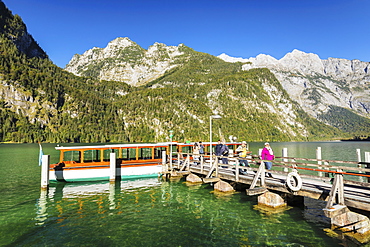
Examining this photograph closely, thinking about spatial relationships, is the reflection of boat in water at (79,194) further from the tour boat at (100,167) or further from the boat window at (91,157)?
the boat window at (91,157)

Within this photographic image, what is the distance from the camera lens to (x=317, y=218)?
1323 cm

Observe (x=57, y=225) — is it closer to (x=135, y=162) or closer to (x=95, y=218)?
(x=95, y=218)

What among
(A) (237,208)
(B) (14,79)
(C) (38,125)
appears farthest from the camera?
(B) (14,79)

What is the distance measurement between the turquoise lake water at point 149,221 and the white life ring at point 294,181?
6.72 ft

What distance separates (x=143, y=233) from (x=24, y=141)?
19750 cm

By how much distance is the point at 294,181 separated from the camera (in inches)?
503

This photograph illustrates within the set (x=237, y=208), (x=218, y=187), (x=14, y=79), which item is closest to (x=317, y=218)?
(x=237, y=208)

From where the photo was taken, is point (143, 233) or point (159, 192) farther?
point (159, 192)

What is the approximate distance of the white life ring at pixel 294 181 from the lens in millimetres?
12406

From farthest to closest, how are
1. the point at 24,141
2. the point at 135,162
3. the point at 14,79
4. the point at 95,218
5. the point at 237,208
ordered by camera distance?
the point at 14,79, the point at 24,141, the point at 135,162, the point at 237,208, the point at 95,218

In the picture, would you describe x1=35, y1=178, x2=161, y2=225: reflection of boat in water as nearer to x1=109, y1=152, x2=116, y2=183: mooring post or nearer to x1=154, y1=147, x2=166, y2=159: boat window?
x1=109, y1=152, x2=116, y2=183: mooring post

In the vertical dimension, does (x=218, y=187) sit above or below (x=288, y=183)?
below

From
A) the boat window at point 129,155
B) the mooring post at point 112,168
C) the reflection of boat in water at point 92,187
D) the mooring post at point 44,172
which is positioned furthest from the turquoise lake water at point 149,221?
the boat window at point 129,155

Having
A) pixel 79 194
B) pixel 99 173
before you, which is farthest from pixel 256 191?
pixel 99 173
